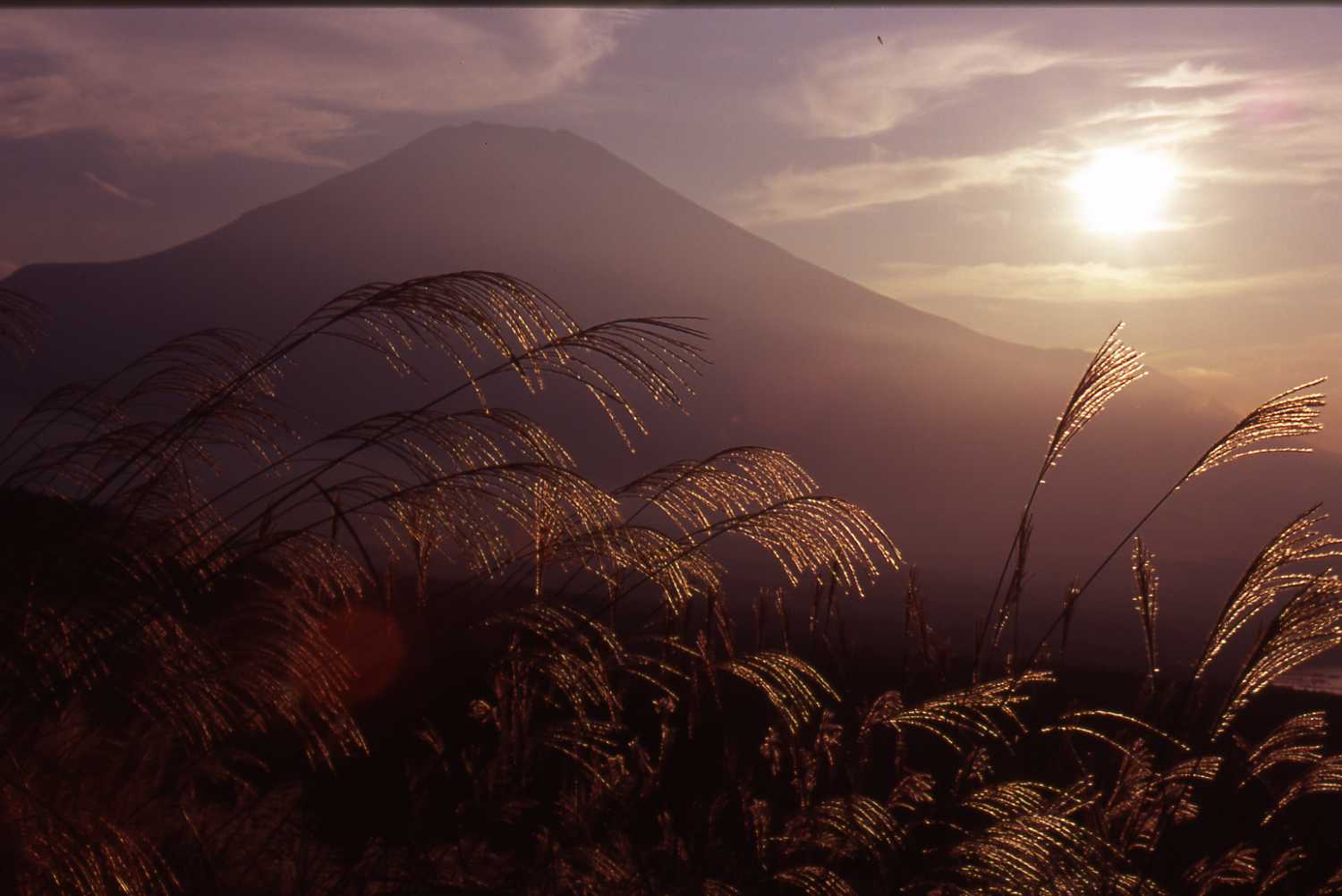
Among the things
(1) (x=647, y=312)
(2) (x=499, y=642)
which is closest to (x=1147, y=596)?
(2) (x=499, y=642)

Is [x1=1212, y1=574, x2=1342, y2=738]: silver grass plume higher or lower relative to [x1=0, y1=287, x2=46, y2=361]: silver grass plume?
lower

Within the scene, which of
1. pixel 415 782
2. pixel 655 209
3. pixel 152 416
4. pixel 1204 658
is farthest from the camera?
pixel 655 209

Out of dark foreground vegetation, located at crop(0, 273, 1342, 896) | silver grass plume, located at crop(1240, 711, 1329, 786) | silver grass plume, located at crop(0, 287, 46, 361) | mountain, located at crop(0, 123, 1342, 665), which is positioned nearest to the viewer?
dark foreground vegetation, located at crop(0, 273, 1342, 896)

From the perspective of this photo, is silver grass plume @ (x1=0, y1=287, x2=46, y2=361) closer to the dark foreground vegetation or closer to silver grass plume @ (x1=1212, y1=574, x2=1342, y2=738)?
the dark foreground vegetation

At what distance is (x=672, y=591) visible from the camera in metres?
2.50

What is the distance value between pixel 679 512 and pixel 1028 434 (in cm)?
12239

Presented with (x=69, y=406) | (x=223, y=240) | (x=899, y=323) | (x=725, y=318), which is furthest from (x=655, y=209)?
(x=69, y=406)

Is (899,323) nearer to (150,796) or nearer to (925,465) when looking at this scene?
(925,465)

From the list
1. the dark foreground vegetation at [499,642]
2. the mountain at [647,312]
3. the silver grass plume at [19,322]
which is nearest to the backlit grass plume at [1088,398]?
the dark foreground vegetation at [499,642]

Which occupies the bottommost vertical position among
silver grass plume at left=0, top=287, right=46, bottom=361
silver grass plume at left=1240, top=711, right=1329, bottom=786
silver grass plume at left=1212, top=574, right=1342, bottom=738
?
silver grass plume at left=1240, top=711, right=1329, bottom=786

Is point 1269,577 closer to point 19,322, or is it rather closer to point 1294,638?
point 1294,638

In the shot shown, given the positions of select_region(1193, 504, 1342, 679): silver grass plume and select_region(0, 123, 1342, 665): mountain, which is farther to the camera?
select_region(0, 123, 1342, 665): mountain

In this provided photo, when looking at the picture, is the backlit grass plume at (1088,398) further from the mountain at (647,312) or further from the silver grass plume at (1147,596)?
the mountain at (647,312)

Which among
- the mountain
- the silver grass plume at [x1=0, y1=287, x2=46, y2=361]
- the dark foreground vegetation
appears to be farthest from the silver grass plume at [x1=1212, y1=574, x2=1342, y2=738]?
the mountain
